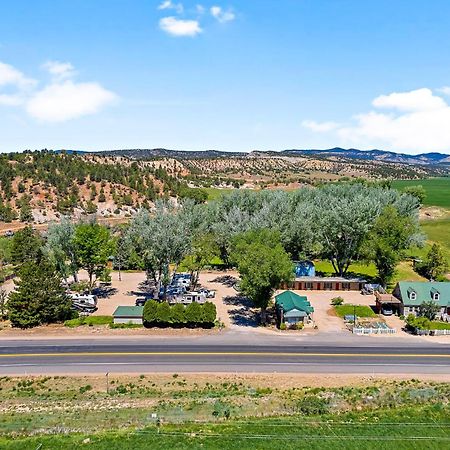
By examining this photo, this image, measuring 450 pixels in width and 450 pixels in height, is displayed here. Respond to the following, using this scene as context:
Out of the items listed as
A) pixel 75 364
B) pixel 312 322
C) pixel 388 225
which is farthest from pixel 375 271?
pixel 75 364

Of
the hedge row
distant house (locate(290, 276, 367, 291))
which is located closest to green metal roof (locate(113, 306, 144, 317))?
the hedge row

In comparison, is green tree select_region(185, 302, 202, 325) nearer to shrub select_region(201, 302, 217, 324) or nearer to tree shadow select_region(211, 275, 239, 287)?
shrub select_region(201, 302, 217, 324)

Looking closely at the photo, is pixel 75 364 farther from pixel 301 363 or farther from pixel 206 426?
pixel 301 363

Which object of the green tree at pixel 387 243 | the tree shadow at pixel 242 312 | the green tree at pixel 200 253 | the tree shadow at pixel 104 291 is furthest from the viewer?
the green tree at pixel 387 243

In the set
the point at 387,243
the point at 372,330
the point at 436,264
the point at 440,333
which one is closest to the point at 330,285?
the point at 387,243

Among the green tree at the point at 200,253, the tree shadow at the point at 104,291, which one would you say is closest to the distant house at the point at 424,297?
the green tree at the point at 200,253

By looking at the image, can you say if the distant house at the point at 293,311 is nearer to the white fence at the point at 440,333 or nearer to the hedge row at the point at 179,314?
the hedge row at the point at 179,314

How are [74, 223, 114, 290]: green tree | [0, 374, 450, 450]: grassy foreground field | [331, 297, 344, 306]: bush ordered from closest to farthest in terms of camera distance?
[0, 374, 450, 450]: grassy foreground field → [74, 223, 114, 290]: green tree → [331, 297, 344, 306]: bush
